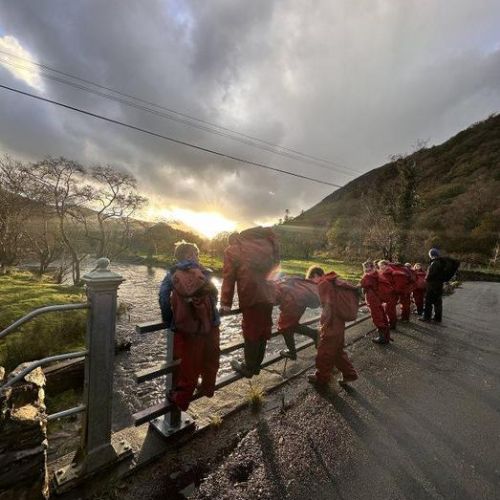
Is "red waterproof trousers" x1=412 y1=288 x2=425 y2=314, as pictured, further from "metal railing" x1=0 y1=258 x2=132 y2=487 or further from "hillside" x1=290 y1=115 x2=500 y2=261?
"hillside" x1=290 y1=115 x2=500 y2=261

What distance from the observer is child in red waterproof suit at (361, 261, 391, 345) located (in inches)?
236

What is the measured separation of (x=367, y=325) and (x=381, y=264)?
1558mm

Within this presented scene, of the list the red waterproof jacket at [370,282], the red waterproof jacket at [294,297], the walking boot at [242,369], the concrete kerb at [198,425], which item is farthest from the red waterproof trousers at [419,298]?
the walking boot at [242,369]

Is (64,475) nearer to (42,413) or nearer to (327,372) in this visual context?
(42,413)

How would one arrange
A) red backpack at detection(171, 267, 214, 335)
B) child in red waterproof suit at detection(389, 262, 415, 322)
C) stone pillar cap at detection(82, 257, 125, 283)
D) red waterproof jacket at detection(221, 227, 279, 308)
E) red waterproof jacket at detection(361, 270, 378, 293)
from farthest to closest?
child in red waterproof suit at detection(389, 262, 415, 322), red waterproof jacket at detection(361, 270, 378, 293), red waterproof jacket at detection(221, 227, 279, 308), red backpack at detection(171, 267, 214, 335), stone pillar cap at detection(82, 257, 125, 283)

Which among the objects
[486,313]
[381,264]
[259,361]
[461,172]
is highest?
[461,172]

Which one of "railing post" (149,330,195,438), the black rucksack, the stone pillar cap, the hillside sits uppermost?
the hillside

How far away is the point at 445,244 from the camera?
52.5 metres

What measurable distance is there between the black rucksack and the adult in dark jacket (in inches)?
0.9

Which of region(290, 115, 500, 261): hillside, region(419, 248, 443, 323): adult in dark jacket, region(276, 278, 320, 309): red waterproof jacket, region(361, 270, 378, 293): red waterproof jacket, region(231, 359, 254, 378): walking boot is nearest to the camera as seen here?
region(231, 359, 254, 378): walking boot

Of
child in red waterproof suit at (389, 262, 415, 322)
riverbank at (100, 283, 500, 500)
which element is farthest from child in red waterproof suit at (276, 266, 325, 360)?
child in red waterproof suit at (389, 262, 415, 322)

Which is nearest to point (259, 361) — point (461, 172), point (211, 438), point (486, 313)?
point (211, 438)

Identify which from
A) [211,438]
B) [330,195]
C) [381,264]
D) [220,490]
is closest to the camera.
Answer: [220,490]

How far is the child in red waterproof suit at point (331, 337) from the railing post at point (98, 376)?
263 centimetres
